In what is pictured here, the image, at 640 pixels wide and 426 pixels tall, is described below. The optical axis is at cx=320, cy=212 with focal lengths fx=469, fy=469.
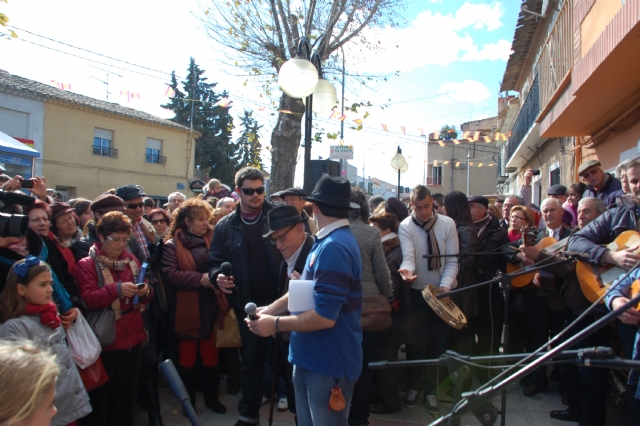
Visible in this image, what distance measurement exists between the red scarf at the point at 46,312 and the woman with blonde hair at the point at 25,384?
1.48 m

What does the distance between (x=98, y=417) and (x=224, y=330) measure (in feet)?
4.12

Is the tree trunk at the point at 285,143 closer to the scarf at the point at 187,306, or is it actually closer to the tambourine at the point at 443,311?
the scarf at the point at 187,306

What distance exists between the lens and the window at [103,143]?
1027 inches

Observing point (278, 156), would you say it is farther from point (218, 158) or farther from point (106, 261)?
point (218, 158)

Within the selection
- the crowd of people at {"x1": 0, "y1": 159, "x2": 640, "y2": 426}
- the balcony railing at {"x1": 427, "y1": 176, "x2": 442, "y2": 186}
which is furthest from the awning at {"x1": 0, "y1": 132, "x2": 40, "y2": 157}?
the balcony railing at {"x1": 427, "y1": 176, "x2": 442, "y2": 186}

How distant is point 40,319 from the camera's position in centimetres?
294

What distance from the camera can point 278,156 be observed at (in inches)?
403

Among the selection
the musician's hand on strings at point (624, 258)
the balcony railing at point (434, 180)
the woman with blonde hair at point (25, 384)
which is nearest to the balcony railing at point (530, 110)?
the musician's hand on strings at point (624, 258)

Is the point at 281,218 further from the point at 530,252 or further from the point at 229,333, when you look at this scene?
the point at 530,252

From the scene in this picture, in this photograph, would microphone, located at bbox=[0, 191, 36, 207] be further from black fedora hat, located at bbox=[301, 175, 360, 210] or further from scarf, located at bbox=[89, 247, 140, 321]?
black fedora hat, located at bbox=[301, 175, 360, 210]

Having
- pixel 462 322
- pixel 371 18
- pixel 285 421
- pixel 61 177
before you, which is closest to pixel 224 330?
pixel 285 421

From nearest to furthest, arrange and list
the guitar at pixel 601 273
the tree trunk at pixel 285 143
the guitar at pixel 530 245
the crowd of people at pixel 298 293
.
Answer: the crowd of people at pixel 298 293 < the guitar at pixel 601 273 < the guitar at pixel 530 245 < the tree trunk at pixel 285 143

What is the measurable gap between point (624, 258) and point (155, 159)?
2952 centimetres

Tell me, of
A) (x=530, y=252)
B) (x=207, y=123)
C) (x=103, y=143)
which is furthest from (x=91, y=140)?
(x=530, y=252)
